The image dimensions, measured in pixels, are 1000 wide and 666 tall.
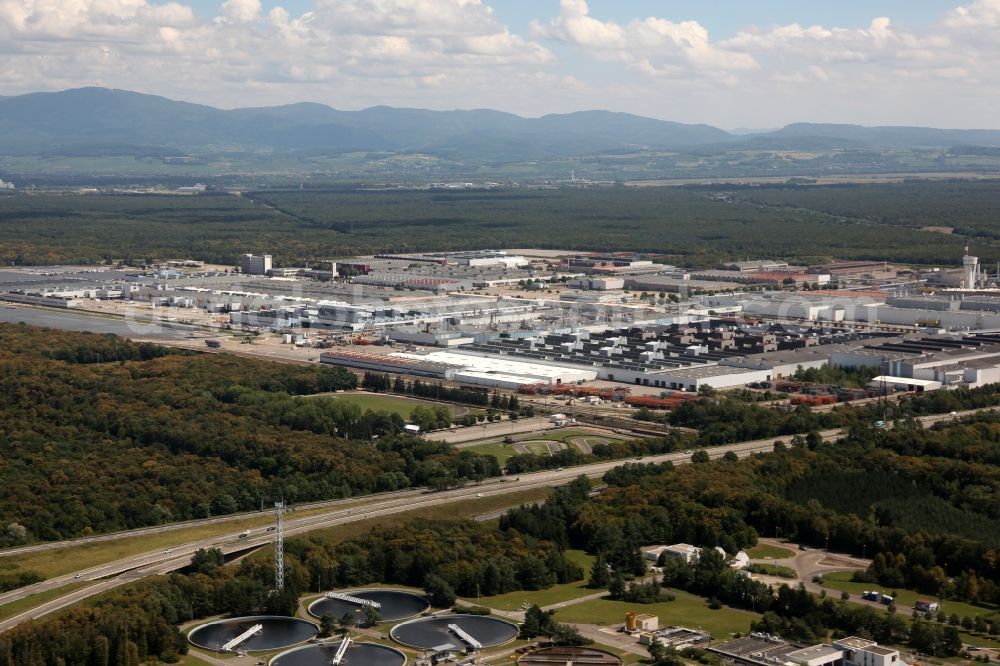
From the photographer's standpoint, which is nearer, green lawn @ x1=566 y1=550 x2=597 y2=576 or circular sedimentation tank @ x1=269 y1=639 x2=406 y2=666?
circular sedimentation tank @ x1=269 y1=639 x2=406 y2=666

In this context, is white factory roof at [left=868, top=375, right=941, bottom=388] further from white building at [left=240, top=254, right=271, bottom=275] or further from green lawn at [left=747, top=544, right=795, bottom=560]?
white building at [left=240, top=254, right=271, bottom=275]

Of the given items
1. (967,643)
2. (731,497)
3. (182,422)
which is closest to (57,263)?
(182,422)

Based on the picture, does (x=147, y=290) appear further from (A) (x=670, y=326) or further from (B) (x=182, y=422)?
(B) (x=182, y=422)

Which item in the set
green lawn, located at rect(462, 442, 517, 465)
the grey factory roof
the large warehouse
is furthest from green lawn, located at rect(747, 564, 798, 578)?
the large warehouse

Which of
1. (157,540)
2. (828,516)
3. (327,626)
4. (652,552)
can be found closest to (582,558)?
(652,552)

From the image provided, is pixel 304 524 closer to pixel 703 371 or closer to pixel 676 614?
pixel 676 614

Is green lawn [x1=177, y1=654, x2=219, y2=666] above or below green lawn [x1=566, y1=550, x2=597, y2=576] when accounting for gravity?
above

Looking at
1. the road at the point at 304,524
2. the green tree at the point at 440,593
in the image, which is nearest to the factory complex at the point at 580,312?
the road at the point at 304,524

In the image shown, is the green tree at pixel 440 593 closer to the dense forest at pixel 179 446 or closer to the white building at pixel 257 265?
the dense forest at pixel 179 446
